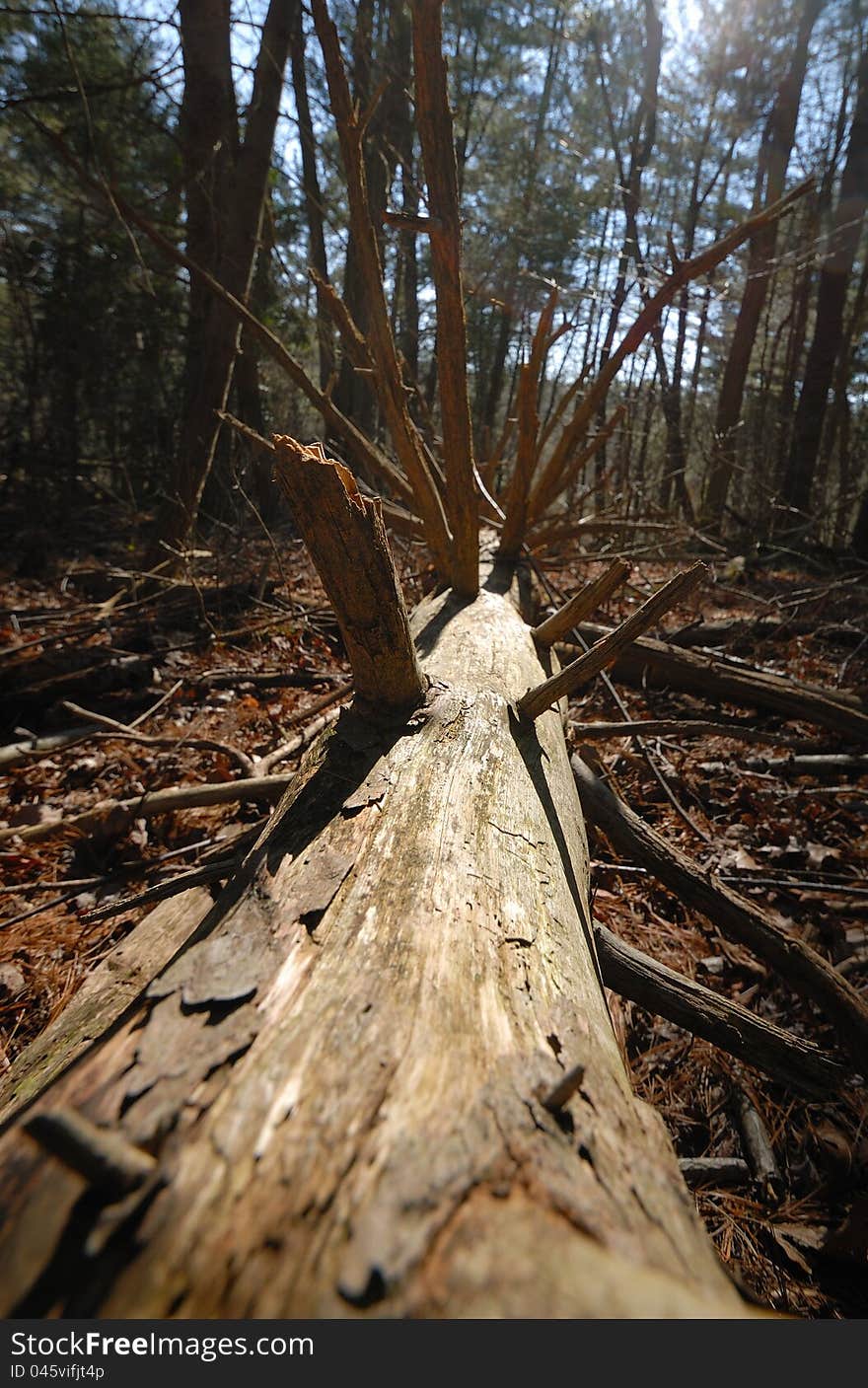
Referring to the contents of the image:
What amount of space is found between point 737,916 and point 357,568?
4.73 ft

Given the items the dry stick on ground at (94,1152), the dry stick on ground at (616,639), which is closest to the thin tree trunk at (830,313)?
the dry stick on ground at (616,639)

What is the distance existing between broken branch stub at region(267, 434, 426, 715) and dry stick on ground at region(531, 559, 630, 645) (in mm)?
775

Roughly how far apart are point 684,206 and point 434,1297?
2155 centimetres

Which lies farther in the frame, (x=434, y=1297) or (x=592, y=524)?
(x=592, y=524)

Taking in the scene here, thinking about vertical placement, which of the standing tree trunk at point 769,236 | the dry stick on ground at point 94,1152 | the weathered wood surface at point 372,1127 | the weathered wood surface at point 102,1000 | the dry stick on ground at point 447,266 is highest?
the standing tree trunk at point 769,236

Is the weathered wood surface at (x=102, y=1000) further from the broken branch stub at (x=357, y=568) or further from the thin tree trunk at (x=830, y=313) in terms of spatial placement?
the thin tree trunk at (x=830, y=313)

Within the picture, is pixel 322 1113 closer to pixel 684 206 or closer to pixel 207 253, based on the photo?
pixel 207 253

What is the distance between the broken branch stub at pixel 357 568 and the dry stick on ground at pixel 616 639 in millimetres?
375

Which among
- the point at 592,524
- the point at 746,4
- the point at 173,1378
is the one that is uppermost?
the point at 746,4

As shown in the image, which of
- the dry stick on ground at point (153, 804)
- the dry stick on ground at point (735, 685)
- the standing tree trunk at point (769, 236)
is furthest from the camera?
the standing tree trunk at point (769, 236)

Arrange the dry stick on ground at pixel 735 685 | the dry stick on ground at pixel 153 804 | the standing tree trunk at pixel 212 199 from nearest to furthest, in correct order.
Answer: the dry stick on ground at pixel 153 804
the dry stick on ground at pixel 735 685
the standing tree trunk at pixel 212 199

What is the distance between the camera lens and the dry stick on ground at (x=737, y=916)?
5.51ft

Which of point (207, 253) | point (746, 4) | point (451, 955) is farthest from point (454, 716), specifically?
point (746, 4)

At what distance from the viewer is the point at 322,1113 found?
704mm
